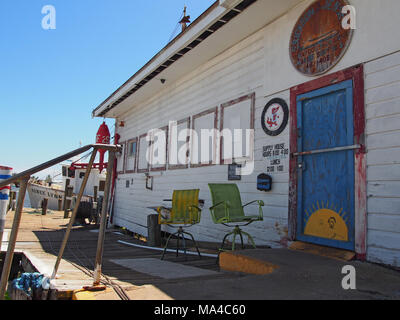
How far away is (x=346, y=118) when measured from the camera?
3.95 metres

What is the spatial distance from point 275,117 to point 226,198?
1.40 metres

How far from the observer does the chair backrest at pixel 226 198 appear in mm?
4793

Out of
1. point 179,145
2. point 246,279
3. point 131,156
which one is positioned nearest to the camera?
point 246,279

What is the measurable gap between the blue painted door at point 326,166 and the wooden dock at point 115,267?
4.59 ft

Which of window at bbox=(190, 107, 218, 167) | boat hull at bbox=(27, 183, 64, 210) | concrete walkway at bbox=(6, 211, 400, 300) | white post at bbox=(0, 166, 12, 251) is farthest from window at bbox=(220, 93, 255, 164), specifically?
boat hull at bbox=(27, 183, 64, 210)

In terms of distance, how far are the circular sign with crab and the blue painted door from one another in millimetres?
285

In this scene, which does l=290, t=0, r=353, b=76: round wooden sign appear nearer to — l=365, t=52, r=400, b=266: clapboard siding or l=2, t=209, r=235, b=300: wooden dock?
l=365, t=52, r=400, b=266: clapboard siding

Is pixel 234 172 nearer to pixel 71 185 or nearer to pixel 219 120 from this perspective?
pixel 219 120

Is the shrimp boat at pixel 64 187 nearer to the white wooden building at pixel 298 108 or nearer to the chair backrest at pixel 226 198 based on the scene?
the white wooden building at pixel 298 108

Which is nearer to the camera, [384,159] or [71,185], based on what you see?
[384,159]

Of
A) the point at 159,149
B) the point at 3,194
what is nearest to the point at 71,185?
the point at 159,149

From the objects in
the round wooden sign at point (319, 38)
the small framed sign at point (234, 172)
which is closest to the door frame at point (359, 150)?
the round wooden sign at point (319, 38)

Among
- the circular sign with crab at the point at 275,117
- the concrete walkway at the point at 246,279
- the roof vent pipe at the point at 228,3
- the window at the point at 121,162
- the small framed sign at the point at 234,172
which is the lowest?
the concrete walkway at the point at 246,279

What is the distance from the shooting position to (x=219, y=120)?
656cm
